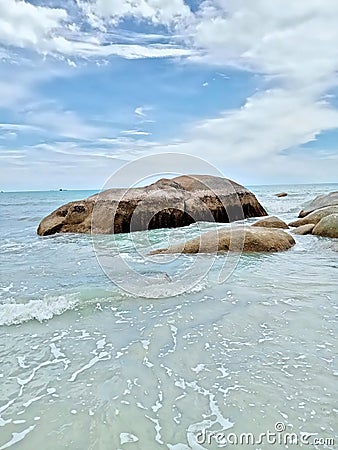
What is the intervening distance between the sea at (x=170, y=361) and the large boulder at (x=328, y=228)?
4053mm

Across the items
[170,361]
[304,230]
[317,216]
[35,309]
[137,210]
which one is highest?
[137,210]

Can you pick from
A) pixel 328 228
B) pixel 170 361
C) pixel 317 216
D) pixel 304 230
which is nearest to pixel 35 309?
pixel 170 361

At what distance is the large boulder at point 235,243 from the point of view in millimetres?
8211

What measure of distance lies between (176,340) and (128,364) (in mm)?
656

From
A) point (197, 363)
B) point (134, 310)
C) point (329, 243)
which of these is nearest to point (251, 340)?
point (197, 363)

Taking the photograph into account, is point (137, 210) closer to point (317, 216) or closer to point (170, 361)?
point (317, 216)

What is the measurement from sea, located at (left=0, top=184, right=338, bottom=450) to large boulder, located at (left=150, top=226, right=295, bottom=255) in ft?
5.49

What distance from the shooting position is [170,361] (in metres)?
A: 3.36

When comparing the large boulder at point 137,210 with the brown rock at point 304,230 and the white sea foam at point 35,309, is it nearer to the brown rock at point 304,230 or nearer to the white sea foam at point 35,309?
the brown rock at point 304,230

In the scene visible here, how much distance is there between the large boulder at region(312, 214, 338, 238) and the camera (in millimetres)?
10250

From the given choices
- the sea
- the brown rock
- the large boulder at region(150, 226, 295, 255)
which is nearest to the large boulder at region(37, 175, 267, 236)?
the brown rock

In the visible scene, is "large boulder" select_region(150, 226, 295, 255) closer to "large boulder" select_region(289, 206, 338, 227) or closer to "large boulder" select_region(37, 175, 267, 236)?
"large boulder" select_region(37, 175, 267, 236)

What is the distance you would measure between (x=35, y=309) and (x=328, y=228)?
331 inches

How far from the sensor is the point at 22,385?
3.00 metres
